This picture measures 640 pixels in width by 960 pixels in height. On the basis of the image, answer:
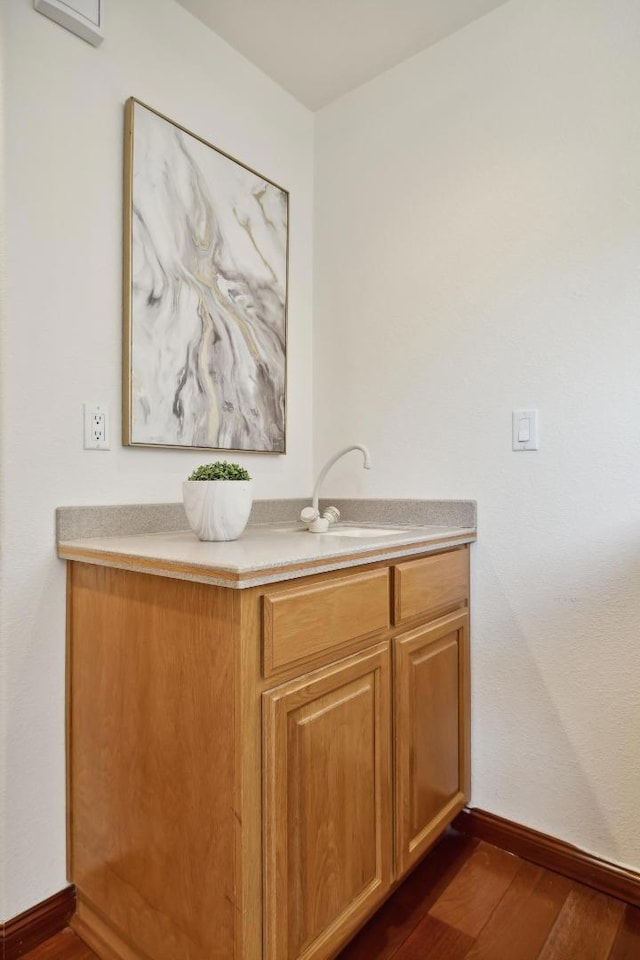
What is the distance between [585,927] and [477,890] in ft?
0.83

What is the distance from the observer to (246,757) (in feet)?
3.04

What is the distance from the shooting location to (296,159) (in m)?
2.06

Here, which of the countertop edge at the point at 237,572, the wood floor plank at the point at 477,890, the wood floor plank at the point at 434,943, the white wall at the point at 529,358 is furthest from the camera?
the white wall at the point at 529,358

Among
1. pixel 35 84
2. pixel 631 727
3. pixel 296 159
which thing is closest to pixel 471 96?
pixel 296 159

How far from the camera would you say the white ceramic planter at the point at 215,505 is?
1.25 m

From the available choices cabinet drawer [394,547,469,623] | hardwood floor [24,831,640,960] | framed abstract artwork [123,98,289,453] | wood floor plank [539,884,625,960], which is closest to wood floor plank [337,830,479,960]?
hardwood floor [24,831,640,960]

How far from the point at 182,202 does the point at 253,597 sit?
1.24 meters

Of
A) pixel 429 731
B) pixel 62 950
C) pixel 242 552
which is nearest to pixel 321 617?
pixel 242 552

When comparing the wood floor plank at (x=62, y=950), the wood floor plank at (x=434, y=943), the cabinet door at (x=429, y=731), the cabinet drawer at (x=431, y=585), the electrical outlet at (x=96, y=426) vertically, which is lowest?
the wood floor plank at (x=62, y=950)

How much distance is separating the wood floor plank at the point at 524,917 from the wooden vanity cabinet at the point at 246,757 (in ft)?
0.70

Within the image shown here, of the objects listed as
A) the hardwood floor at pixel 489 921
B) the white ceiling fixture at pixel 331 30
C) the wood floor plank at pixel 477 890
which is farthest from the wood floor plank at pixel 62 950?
the white ceiling fixture at pixel 331 30

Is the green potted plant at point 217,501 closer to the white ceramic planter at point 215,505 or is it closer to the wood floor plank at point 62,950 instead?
the white ceramic planter at point 215,505

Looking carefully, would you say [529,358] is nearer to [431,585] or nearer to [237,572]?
[431,585]

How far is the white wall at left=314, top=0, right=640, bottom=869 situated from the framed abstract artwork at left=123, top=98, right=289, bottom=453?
1.18 feet
